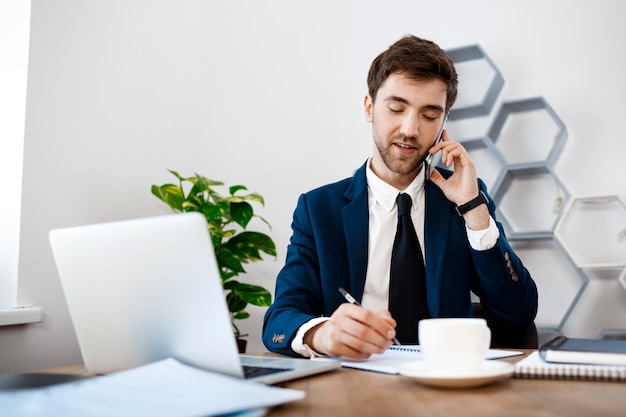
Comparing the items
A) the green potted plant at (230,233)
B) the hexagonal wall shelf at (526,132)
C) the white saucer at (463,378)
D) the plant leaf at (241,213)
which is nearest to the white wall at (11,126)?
the green potted plant at (230,233)

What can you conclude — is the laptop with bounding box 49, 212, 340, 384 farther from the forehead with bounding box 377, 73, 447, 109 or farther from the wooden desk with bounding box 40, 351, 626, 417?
the forehead with bounding box 377, 73, 447, 109

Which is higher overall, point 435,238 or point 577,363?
point 435,238

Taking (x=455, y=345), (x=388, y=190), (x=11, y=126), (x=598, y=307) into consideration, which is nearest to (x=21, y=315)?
(x=11, y=126)

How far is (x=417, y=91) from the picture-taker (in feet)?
5.86

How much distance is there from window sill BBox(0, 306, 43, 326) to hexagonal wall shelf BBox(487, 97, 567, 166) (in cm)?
191

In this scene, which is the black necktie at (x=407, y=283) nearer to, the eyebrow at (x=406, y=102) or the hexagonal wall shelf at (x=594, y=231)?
the eyebrow at (x=406, y=102)

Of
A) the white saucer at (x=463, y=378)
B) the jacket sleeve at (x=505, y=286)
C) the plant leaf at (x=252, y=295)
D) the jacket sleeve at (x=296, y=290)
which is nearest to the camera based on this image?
the white saucer at (x=463, y=378)

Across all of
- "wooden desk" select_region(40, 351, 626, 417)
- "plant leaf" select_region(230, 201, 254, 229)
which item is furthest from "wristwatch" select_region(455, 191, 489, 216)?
"plant leaf" select_region(230, 201, 254, 229)

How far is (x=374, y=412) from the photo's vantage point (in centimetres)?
65

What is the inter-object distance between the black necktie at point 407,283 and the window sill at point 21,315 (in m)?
1.24

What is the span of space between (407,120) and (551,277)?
1.15 m

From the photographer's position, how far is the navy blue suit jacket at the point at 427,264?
5.24 feet

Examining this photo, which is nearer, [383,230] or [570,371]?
[570,371]

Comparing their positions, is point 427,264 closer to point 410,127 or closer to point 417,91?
point 410,127
